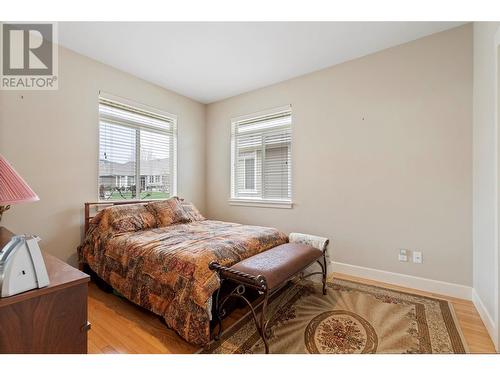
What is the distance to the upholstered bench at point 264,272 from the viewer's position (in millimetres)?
1491

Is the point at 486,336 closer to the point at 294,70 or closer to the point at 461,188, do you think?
the point at 461,188

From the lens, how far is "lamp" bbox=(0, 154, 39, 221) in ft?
3.08

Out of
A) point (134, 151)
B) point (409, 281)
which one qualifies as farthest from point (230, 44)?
point (409, 281)

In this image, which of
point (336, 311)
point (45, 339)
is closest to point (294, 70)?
point (336, 311)

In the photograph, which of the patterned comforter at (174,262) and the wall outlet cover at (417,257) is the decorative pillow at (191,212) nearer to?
the patterned comforter at (174,262)

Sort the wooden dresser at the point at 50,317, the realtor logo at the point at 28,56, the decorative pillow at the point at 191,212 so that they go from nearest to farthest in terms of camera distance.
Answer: the wooden dresser at the point at 50,317 < the realtor logo at the point at 28,56 < the decorative pillow at the point at 191,212

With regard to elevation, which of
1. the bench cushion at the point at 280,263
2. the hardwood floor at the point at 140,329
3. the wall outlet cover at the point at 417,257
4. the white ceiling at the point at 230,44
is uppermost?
the white ceiling at the point at 230,44

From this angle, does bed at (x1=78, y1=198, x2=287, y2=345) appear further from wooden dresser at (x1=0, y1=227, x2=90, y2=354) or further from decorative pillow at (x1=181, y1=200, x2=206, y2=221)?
wooden dresser at (x1=0, y1=227, x2=90, y2=354)

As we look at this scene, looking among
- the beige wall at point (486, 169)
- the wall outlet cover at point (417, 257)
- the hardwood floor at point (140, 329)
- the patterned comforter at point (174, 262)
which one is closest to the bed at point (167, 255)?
the patterned comforter at point (174, 262)

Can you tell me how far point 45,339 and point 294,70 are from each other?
329 cm

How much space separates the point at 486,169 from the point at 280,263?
1.79 meters

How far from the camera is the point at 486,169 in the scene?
1820mm

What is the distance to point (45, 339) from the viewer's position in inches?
36.7

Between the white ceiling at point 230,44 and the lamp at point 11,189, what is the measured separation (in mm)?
1854
